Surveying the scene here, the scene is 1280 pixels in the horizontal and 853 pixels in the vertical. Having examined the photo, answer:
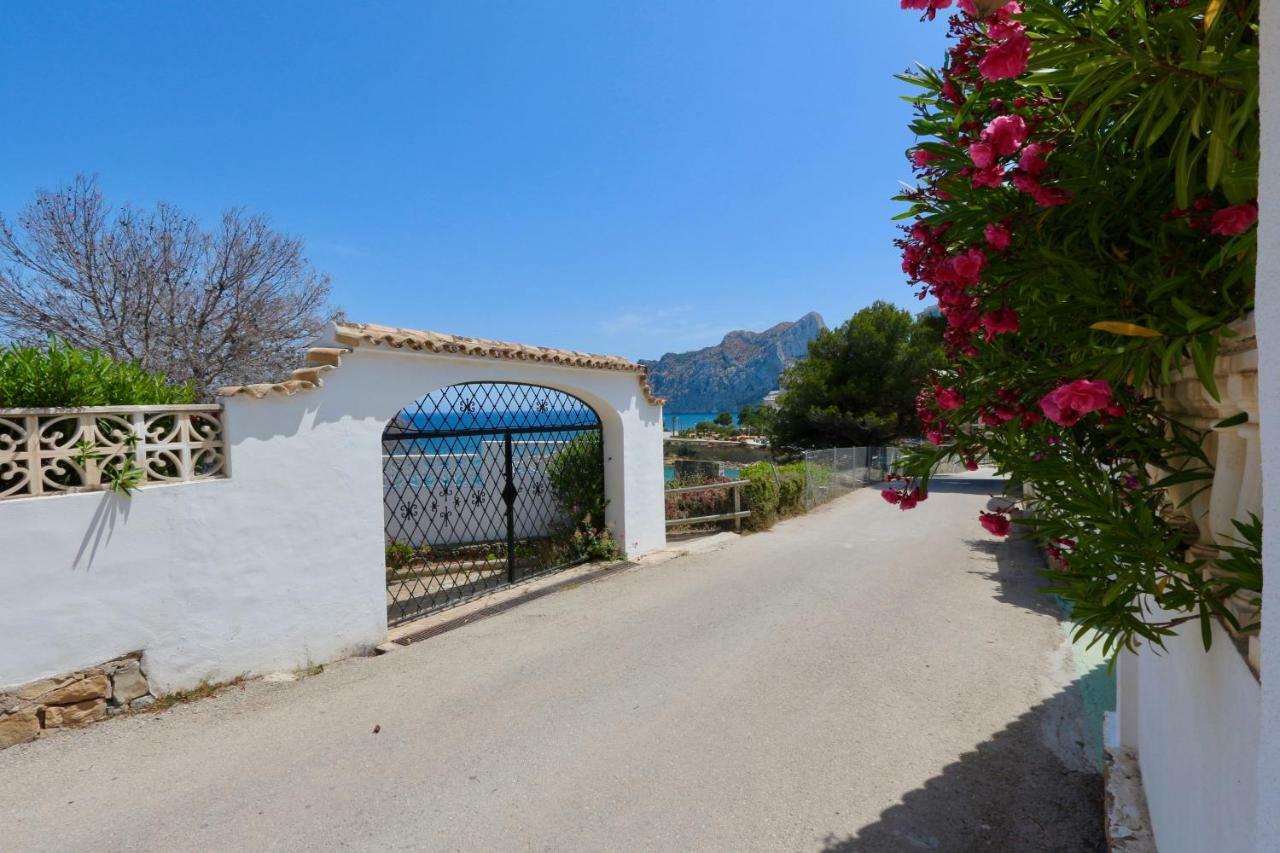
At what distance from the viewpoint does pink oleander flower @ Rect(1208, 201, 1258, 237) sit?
3.74ft

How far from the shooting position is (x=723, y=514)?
11.7 metres

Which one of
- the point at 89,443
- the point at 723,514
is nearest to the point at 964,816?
the point at 89,443

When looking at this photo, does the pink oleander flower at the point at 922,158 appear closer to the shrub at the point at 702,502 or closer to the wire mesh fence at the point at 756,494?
the wire mesh fence at the point at 756,494

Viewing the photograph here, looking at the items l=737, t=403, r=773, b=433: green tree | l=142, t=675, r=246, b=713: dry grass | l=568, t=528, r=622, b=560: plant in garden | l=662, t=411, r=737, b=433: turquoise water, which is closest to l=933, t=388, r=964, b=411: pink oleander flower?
l=142, t=675, r=246, b=713: dry grass

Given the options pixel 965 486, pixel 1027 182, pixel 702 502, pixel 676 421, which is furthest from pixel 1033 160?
pixel 676 421

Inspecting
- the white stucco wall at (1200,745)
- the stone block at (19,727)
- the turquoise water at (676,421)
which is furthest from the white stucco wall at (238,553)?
the white stucco wall at (1200,745)

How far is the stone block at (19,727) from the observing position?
3.96 meters

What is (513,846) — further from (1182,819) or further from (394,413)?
(394,413)

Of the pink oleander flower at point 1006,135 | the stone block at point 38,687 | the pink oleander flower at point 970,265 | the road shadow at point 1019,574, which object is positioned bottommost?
the road shadow at point 1019,574

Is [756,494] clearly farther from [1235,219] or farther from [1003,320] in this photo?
[1235,219]

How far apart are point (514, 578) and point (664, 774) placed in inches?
188

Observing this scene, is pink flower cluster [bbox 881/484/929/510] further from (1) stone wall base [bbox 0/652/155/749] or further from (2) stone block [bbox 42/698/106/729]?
(2) stone block [bbox 42/698/106/729]

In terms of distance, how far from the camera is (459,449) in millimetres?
7730

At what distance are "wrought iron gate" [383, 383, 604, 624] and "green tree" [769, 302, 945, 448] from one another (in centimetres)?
1583
